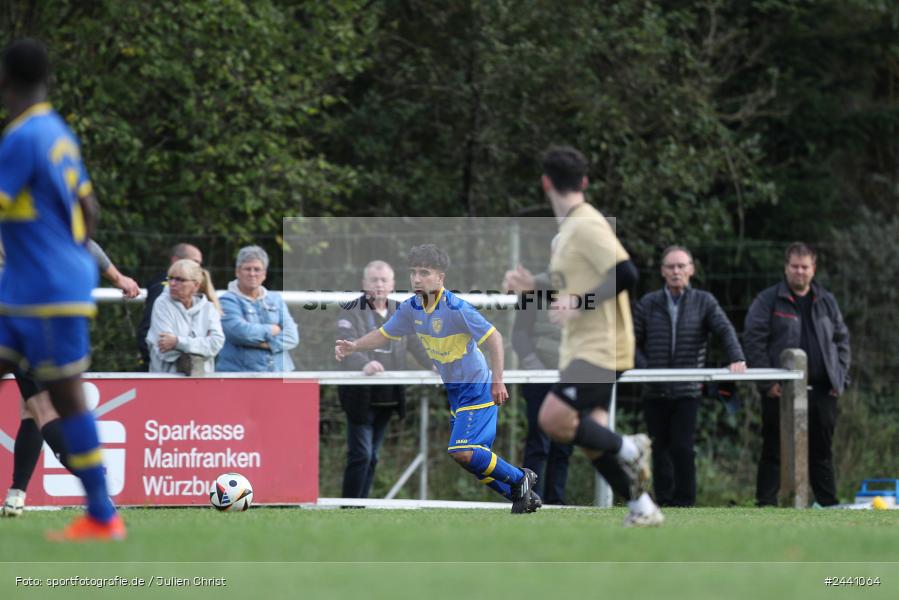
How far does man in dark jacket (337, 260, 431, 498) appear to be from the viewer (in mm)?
12312

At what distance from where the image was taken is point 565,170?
775 cm

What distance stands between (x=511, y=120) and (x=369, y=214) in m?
2.49

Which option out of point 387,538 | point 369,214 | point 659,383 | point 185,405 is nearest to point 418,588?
point 387,538

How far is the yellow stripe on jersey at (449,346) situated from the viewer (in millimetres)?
10531

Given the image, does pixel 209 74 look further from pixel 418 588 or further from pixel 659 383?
pixel 418 588

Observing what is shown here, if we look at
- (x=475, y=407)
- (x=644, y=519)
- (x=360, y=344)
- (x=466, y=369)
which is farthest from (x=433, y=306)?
(x=644, y=519)

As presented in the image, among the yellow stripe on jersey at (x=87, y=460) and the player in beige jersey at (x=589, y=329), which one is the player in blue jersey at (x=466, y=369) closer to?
the player in beige jersey at (x=589, y=329)

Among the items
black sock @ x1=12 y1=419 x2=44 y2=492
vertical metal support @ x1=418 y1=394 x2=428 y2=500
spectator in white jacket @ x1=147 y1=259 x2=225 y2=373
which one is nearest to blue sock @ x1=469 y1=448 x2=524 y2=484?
spectator in white jacket @ x1=147 y1=259 x2=225 y2=373

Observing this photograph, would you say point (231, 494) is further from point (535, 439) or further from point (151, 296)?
point (535, 439)

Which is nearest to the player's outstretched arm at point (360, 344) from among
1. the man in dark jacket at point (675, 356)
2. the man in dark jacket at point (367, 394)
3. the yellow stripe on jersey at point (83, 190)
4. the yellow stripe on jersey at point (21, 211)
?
the man in dark jacket at point (367, 394)

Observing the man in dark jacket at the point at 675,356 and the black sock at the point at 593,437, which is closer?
the black sock at the point at 593,437

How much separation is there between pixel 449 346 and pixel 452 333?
0.10 metres

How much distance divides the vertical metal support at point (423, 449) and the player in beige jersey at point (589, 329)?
6854mm

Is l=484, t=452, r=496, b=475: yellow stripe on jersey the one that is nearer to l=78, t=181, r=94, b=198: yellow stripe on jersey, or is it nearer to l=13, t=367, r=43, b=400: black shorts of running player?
l=13, t=367, r=43, b=400: black shorts of running player
